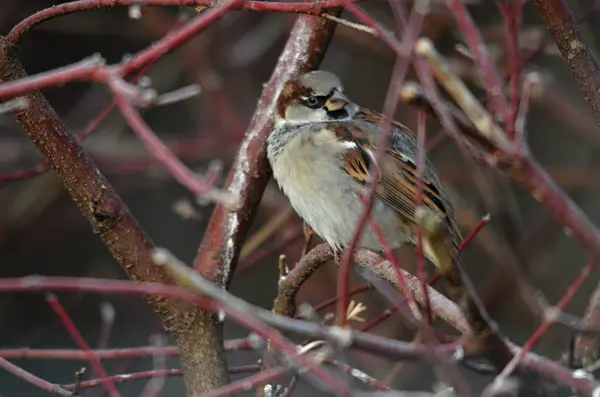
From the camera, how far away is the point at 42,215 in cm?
509

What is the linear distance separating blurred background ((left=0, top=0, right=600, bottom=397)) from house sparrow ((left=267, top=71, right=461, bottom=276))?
109 cm

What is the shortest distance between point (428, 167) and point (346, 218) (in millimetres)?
340

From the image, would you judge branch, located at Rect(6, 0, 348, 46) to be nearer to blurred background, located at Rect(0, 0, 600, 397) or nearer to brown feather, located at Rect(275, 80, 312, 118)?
brown feather, located at Rect(275, 80, 312, 118)

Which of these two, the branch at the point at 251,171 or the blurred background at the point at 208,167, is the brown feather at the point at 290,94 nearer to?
the branch at the point at 251,171

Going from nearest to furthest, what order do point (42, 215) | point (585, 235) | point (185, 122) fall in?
1. point (585, 235)
2. point (42, 215)
3. point (185, 122)

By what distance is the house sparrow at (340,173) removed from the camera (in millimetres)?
3201

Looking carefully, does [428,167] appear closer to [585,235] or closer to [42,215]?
[585,235]

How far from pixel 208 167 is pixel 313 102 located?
4.94 feet

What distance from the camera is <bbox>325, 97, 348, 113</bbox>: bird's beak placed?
11.0ft

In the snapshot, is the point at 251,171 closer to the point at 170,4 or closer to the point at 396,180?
the point at 396,180

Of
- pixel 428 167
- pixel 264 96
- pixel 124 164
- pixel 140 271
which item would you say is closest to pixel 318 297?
pixel 124 164

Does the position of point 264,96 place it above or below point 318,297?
above

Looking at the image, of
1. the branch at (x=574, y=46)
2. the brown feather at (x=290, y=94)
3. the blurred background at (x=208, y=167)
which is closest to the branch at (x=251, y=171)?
the brown feather at (x=290, y=94)

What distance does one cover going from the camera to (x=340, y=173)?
10.7 ft
